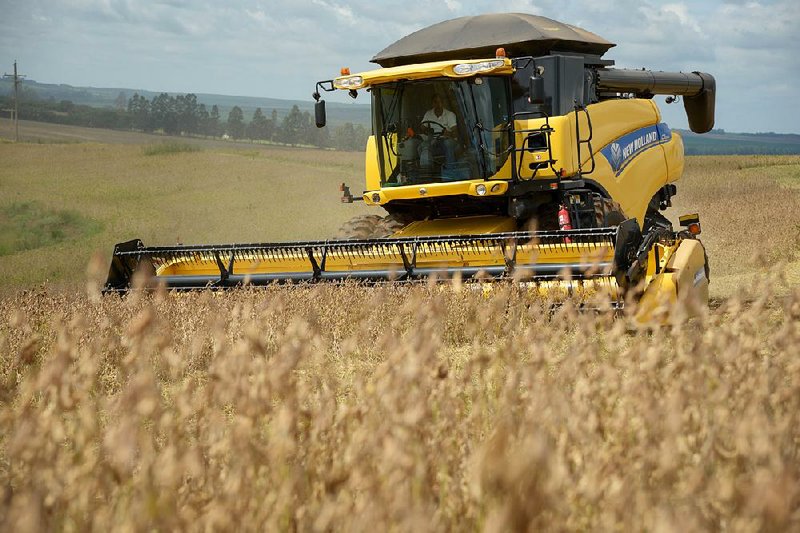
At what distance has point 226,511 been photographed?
210cm

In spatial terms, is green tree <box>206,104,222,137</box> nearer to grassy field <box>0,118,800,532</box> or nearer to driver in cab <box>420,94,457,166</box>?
driver in cab <box>420,94,457,166</box>

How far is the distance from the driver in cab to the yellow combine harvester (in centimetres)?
1

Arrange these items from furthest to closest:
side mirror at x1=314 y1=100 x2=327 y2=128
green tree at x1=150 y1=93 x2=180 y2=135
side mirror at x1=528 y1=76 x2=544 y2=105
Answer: green tree at x1=150 y1=93 x2=180 y2=135 < side mirror at x1=314 y1=100 x2=327 y2=128 < side mirror at x1=528 y1=76 x2=544 y2=105

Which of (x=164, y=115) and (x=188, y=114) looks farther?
(x=188, y=114)

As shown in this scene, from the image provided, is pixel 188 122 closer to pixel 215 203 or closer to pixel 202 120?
pixel 202 120

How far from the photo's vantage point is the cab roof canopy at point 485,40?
8.68 metres

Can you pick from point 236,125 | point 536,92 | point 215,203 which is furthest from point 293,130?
point 536,92

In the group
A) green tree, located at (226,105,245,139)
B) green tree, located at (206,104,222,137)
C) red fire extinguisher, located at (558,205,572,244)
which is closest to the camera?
red fire extinguisher, located at (558,205,572,244)

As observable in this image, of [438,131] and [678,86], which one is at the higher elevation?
[678,86]

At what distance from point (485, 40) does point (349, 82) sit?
125 cm

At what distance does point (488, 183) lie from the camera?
26.8ft

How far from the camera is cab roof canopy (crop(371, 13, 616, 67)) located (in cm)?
868

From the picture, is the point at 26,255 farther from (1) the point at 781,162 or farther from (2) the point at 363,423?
(1) the point at 781,162

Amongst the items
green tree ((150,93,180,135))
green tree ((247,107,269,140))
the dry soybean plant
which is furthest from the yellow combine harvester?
green tree ((150,93,180,135))
